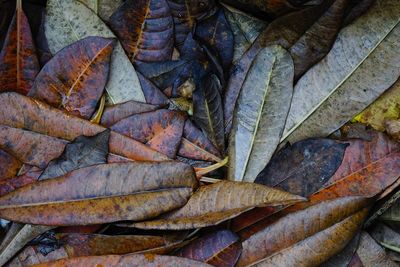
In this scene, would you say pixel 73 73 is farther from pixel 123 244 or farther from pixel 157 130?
pixel 123 244

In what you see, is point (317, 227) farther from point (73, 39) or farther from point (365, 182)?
point (73, 39)

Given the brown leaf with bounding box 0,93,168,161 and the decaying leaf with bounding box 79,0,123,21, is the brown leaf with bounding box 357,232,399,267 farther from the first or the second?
the decaying leaf with bounding box 79,0,123,21

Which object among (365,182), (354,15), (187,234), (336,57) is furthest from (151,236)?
(354,15)

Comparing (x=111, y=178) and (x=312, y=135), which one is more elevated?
(x=312, y=135)

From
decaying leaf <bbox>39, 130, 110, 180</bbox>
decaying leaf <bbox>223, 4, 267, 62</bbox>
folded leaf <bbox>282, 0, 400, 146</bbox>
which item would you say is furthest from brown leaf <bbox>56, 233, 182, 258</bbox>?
decaying leaf <bbox>223, 4, 267, 62</bbox>

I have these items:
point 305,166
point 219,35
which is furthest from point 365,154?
point 219,35

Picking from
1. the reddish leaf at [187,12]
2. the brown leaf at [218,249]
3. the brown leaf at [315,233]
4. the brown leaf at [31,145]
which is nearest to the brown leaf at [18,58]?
the brown leaf at [31,145]
